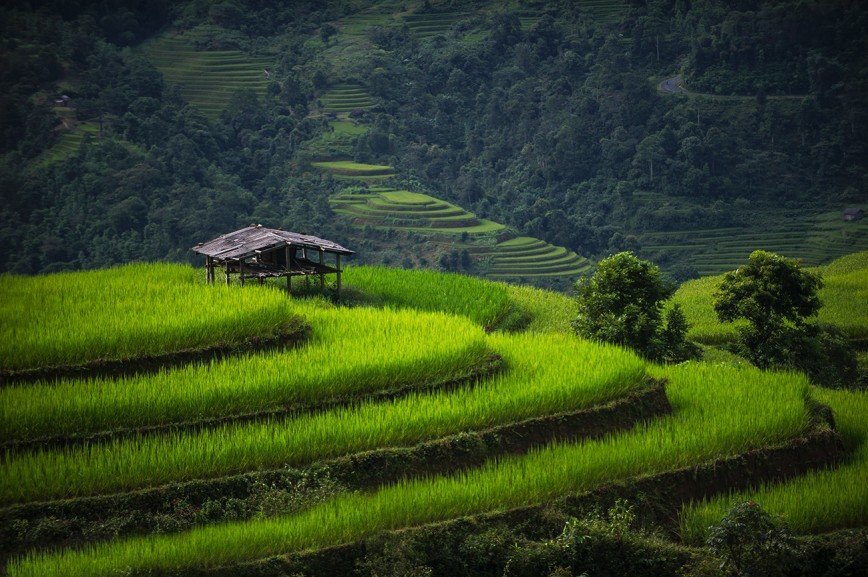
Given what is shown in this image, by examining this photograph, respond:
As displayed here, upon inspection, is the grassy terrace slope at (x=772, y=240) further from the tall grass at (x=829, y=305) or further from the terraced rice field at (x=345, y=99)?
the terraced rice field at (x=345, y=99)

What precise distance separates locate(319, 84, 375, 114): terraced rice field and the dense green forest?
1.28 ft

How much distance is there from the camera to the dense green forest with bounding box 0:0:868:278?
49.6m

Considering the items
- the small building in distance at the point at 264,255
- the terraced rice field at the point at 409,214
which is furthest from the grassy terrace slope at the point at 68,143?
the small building in distance at the point at 264,255

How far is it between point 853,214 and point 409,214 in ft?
61.9

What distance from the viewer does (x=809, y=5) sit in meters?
66.8

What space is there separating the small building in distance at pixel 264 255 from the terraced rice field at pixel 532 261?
3128 centimetres

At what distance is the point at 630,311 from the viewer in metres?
18.2

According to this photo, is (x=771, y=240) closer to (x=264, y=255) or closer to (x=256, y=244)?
(x=264, y=255)

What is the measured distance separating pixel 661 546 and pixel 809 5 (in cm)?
5969

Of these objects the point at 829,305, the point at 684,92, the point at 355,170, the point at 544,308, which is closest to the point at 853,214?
the point at 684,92

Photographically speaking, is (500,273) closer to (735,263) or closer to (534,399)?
(735,263)

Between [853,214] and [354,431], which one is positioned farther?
[853,214]

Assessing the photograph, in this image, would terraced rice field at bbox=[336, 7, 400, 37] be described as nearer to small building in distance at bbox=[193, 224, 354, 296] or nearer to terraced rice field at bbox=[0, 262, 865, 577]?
small building in distance at bbox=[193, 224, 354, 296]

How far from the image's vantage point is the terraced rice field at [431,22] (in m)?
74.1
